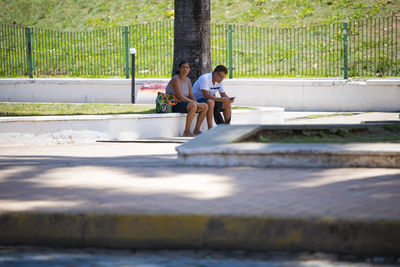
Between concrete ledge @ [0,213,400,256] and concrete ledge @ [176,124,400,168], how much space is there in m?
1.98

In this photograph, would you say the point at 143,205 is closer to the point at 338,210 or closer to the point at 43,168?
the point at 338,210

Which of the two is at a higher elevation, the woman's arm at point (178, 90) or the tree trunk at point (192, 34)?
the tree trunk at point (192, 34)

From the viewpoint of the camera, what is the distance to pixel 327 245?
4.56m

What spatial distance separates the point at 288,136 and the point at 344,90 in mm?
8788

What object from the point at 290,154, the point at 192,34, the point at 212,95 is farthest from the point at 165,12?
the point at 290,154

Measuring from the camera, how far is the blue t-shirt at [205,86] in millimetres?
11680

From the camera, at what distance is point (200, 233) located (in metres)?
4.77

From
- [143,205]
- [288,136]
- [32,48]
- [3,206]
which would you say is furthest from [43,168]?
[32,48]

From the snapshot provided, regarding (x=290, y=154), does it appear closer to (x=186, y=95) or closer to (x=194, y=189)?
(x=194, y=189)

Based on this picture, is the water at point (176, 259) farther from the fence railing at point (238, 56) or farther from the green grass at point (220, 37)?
the fence railing at point (238, 56)

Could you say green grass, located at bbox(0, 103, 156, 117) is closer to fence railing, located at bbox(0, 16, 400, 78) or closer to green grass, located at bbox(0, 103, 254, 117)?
green grass, located at bbox(0, 103, 254, 117)

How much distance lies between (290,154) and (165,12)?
2010cm

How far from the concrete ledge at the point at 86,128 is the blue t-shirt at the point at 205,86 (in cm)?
48

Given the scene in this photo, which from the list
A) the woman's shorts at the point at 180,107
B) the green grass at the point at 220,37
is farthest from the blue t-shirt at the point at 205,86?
the green grass at the point at 220,37
